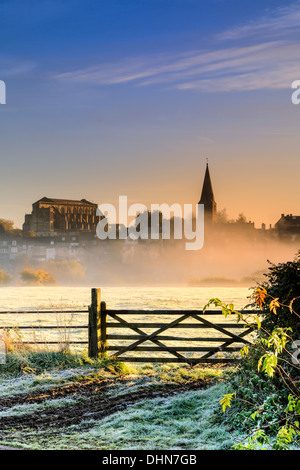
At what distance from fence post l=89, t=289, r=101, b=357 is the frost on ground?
88 centimetres

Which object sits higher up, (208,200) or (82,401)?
(208,200)

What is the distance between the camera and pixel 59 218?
9006 cm

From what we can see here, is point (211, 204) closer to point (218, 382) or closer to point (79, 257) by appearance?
point (79, 257)

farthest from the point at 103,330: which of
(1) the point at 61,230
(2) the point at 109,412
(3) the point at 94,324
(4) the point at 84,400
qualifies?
(1) the point at 61,230

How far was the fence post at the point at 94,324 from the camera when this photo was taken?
12728 mm

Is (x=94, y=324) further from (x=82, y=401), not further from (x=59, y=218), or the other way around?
(x=59, y=218)

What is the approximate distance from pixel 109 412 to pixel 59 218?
269 feet

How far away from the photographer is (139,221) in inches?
2351

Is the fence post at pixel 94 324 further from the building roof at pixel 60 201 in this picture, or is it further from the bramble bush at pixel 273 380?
the building roof at pixel 60 201

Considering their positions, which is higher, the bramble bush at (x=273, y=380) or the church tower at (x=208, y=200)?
the church tower at (x=208, y=200)

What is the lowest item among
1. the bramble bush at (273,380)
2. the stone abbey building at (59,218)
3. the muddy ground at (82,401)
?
the muddy ground at (82,401)

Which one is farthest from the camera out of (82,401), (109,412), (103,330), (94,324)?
(103,330)

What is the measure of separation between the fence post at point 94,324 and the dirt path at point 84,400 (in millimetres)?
1277

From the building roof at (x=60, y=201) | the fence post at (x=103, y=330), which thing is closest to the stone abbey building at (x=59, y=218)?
the building roof at (x=60, y=201)
